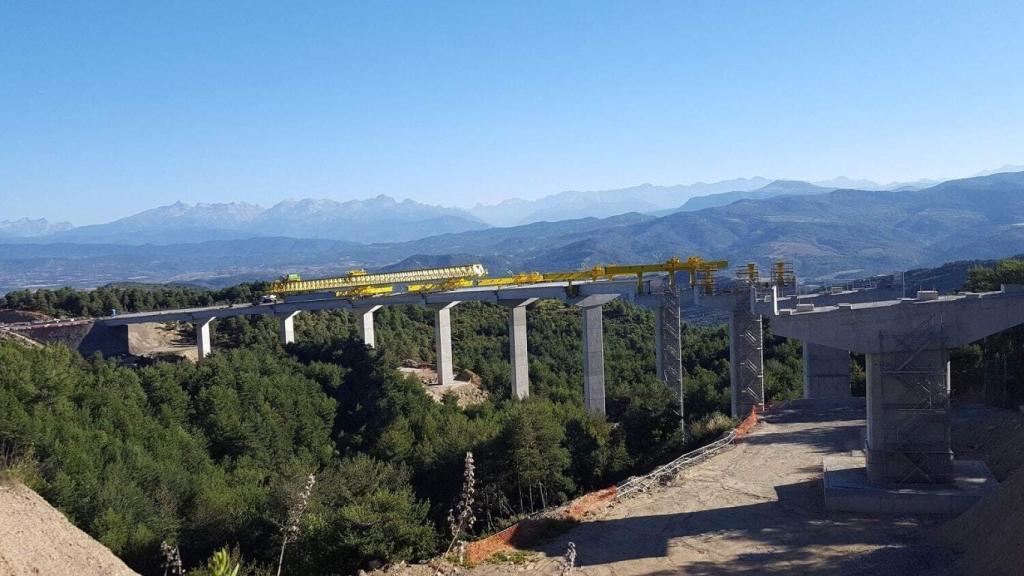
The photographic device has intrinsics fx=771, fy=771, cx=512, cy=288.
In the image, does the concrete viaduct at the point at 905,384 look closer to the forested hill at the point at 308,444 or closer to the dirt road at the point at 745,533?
the dirt road at the point at 745,533

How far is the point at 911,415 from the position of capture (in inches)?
642

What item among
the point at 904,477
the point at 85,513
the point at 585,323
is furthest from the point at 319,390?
the point at 904,477

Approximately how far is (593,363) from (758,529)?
16.8m

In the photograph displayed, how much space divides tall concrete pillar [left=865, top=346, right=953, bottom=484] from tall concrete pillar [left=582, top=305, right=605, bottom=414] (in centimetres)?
1647

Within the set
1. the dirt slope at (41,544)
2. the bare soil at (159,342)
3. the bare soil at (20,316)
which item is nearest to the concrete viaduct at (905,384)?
the dirt slope at (41,544)

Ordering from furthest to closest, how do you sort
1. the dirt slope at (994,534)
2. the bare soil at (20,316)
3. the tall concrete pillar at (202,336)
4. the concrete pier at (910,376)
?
the bare soil at (20,316) → the tall concrete pillar at (202,336) → the concrete pier at (910,376) → the dirt slope at (994,534)

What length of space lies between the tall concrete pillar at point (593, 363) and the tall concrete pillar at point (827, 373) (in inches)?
324

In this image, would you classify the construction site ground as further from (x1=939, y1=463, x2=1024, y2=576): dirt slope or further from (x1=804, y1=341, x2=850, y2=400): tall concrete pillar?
(x1=804, y1=341, x2=850, y2=400): tall concrete pillar

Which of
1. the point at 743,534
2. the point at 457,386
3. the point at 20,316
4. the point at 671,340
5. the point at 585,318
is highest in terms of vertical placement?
the point at 20,316

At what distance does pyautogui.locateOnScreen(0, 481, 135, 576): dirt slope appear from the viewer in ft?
40.7

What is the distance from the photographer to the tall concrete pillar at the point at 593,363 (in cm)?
3269

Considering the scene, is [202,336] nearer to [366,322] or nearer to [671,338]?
[366,322]

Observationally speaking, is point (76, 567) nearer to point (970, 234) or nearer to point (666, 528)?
point (666, 528)

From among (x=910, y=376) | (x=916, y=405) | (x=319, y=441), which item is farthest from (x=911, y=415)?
(x=319, y=441)
